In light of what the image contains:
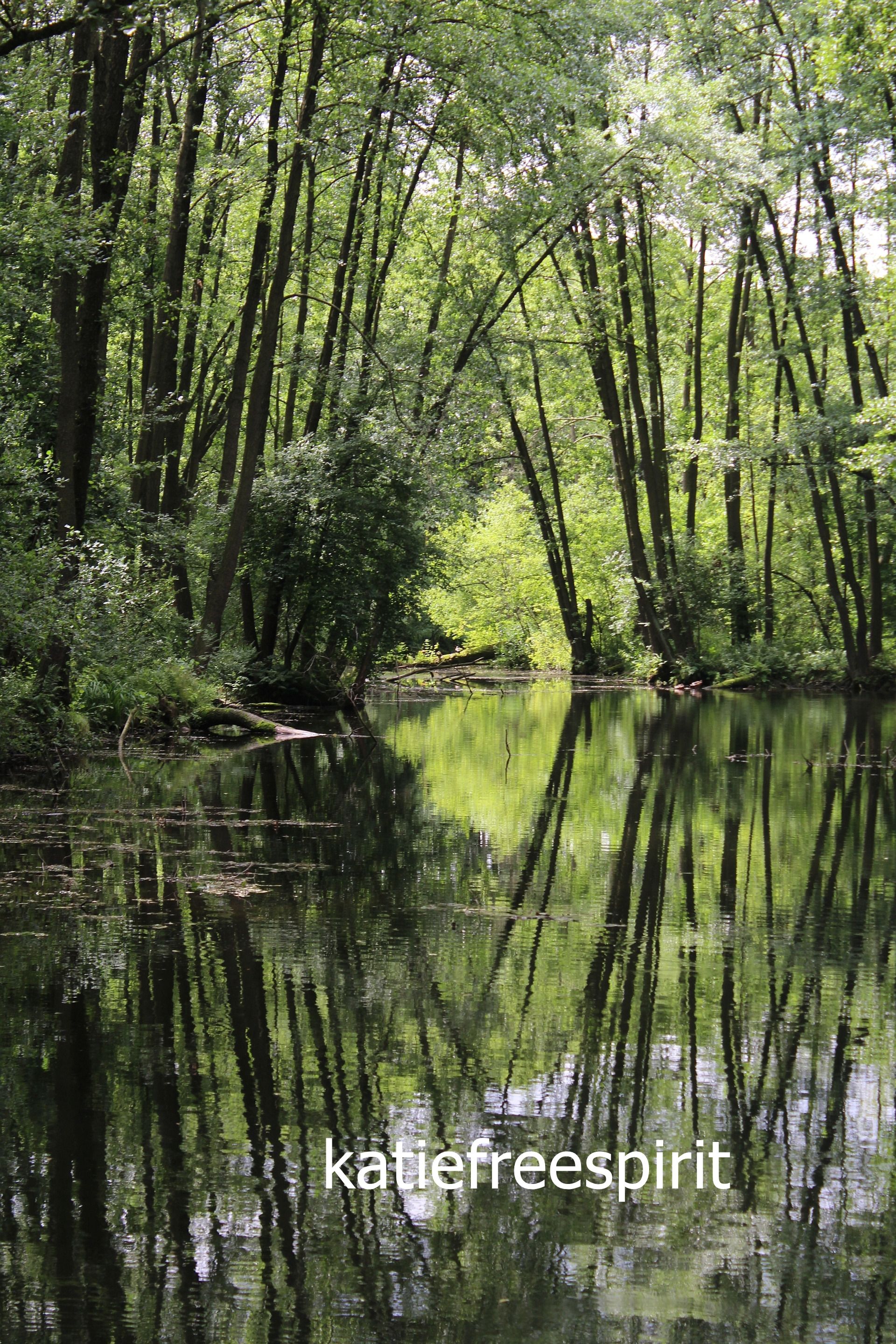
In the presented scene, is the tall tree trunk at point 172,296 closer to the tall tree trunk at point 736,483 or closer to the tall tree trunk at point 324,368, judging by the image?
the tall tree trunk at point 324,368

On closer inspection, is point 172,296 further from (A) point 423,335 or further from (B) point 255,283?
(A) point 423,335

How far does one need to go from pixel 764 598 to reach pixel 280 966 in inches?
1369

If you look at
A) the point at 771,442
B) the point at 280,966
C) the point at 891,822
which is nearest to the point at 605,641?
the point at 771,442

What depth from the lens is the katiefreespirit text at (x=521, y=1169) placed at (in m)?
3.92

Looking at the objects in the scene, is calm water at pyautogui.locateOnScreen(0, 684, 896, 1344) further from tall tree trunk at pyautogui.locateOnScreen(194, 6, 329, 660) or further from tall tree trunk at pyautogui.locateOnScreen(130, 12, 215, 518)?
tall tree trunk at pyautogui.locateOnScreen(130, 12, 215, 518)

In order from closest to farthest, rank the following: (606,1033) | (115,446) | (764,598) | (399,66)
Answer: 1. (606,1033)
2. (115,446)
3. (399,66)
4. (764,598)

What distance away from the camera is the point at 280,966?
623cm

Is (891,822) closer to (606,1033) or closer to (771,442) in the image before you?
(606,1033)

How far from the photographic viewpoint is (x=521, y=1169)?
402cm

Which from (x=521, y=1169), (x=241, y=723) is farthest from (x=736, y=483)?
(x=521, y=1169)

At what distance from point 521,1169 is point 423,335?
956 inches

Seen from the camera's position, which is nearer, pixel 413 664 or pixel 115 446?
pixel 115 446

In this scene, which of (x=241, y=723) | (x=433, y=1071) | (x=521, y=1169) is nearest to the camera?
(x=521, y=1169)

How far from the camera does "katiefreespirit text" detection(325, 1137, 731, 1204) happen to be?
3.92 metres
